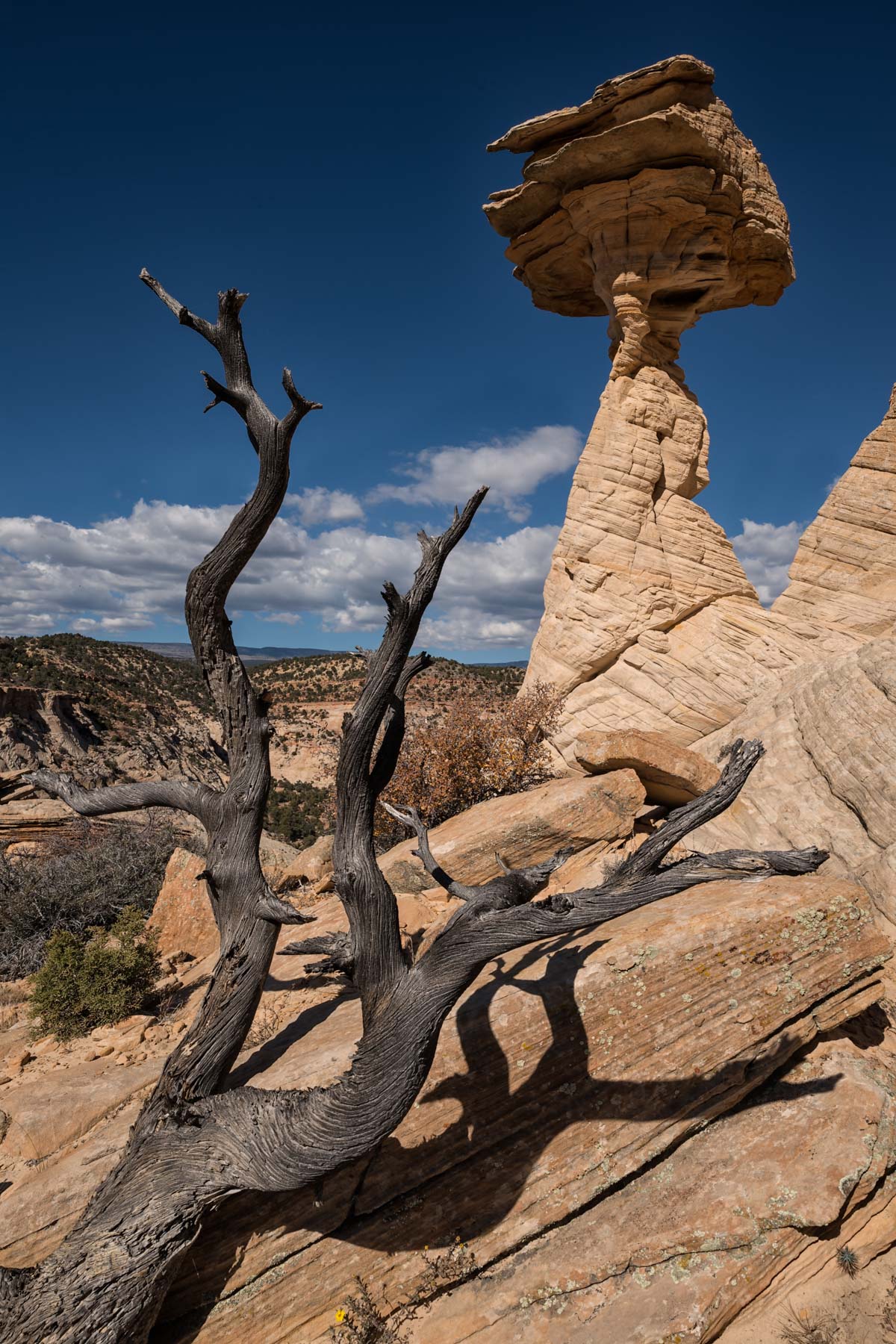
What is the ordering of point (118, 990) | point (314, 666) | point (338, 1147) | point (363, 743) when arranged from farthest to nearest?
point (314, 666) → point (118, 990) → point (363, 743) → point (338, 1147)

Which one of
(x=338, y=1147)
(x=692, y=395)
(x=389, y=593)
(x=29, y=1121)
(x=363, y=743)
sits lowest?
(x=29, y=1121)

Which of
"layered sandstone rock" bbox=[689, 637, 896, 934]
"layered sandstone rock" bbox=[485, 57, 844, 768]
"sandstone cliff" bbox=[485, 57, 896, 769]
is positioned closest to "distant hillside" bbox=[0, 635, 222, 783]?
"layered sandstone rock" bbox=[485, 57, 844, 768]

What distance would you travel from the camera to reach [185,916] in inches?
405

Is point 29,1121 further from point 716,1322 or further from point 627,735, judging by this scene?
point 627,735

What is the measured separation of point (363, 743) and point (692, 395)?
17.5 m

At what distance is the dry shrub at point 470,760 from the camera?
581 inches

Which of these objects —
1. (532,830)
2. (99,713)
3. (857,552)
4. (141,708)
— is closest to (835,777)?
(532,830)

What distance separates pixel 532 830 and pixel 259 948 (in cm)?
510

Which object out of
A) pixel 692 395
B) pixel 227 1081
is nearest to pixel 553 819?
pixel 227 1081

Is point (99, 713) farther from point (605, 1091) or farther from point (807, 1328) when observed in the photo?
point (807, 1328)

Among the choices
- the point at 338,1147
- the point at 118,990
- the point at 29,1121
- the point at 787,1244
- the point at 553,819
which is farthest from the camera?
the point at 553,819

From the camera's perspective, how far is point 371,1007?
480cm

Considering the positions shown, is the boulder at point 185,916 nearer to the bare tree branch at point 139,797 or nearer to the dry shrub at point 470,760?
the bare tree branch at point 139,797

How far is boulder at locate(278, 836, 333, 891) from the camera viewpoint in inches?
471
